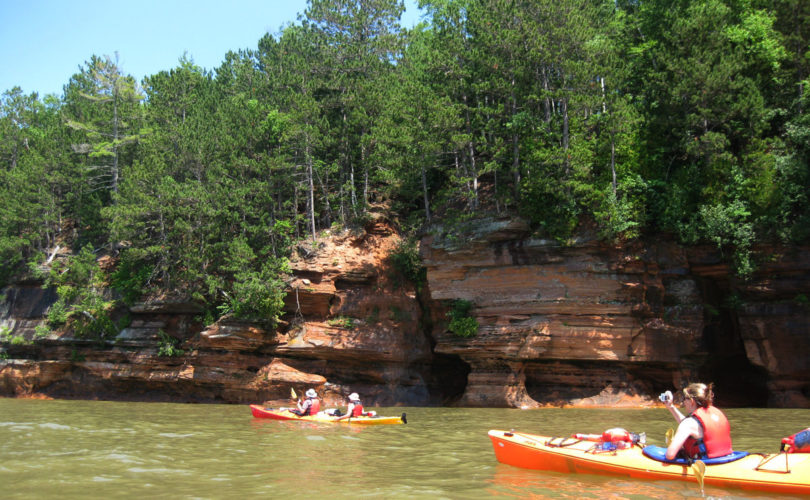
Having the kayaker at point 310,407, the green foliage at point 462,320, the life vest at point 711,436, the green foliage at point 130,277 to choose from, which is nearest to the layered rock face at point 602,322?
the green foliage at point 462,320

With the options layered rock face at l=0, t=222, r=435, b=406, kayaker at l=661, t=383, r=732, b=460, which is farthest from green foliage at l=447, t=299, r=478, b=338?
kayaker at l=661, t=383, r=732, b=460

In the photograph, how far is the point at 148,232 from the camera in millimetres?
31953

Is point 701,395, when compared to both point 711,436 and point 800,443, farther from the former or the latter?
point 800,443

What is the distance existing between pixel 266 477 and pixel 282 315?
1800 cm

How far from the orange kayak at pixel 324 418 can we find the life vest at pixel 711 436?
946 centimetres

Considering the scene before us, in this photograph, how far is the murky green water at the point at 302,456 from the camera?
828 cm

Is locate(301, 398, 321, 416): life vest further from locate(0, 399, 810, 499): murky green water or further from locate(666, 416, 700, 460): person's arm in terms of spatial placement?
locate(666, 416, 700, 460): person's arm

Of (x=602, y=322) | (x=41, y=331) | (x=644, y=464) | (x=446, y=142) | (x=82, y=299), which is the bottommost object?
(x=644, y=464)

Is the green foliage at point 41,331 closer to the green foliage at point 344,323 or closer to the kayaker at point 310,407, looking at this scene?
the green foliage at point 344,323

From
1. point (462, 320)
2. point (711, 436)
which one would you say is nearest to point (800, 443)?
point (711, 436)

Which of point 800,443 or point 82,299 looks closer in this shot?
point 800,443

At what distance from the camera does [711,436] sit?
8.34 m

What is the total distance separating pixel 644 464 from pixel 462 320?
15.4 meters

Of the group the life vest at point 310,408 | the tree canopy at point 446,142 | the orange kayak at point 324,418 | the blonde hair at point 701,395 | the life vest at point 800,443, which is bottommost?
the orange kayak at point 324,418
